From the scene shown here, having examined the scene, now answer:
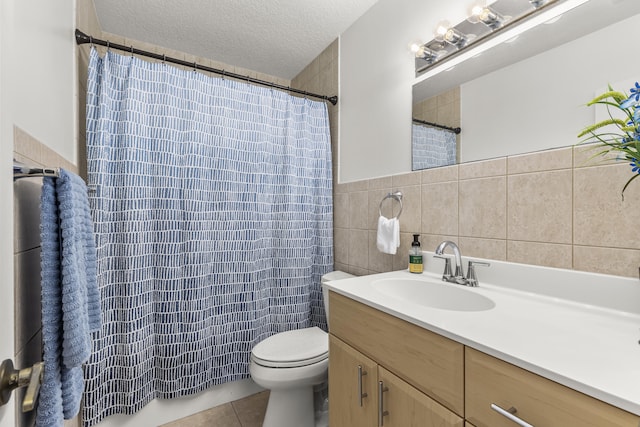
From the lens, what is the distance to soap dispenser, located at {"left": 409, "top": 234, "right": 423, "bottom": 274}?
4.43ft

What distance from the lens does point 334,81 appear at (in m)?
2.10

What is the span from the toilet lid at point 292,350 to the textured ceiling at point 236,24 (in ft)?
6.45

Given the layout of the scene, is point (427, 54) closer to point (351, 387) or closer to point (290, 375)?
point (351, 387)

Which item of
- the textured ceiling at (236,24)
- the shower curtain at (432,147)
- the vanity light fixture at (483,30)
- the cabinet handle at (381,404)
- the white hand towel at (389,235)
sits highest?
the textured ceiling at (236,24)

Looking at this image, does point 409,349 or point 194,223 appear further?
point 194,223

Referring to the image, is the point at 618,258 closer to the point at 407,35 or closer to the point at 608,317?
the point at 608,317

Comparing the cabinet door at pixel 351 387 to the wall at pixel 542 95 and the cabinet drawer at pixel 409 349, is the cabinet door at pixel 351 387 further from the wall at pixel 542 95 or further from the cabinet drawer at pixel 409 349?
the wall at pixel 542 95

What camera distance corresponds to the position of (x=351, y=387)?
1.07 meters

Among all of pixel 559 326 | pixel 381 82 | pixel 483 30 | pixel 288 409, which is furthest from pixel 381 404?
pixel 381 82

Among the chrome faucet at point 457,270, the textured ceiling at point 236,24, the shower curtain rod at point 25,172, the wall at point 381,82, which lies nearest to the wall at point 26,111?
the shower curtain rod at point 25,172

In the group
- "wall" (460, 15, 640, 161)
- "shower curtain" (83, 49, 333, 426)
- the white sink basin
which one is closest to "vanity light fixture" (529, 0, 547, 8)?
"wall" (460, 15, 640, 161)

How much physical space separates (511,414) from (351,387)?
2.02ft

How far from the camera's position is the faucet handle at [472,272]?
1.13m

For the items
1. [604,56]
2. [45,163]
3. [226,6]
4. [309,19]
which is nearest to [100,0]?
[226,6]
